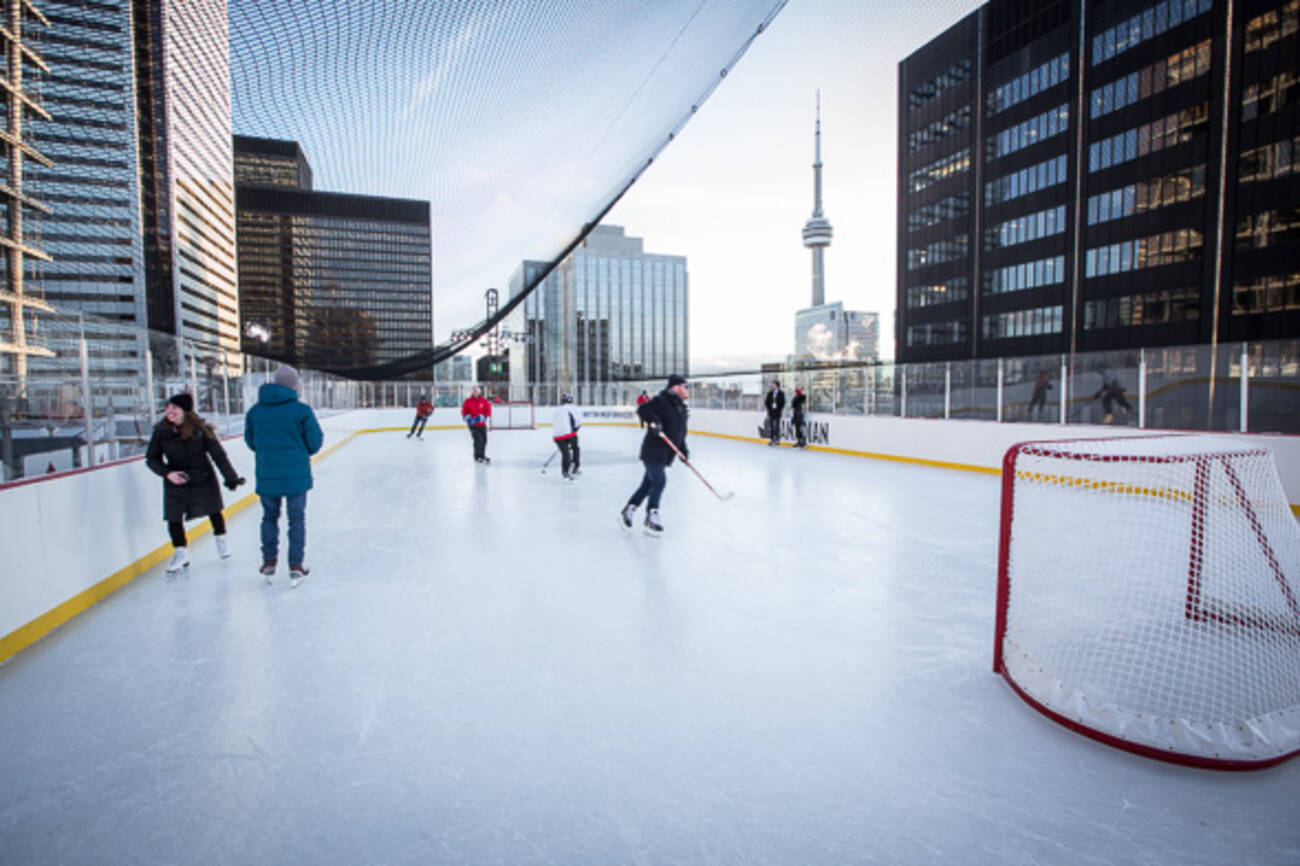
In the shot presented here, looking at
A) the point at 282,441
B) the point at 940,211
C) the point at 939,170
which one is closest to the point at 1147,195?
the point at 940,211

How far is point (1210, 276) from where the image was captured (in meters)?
33.4

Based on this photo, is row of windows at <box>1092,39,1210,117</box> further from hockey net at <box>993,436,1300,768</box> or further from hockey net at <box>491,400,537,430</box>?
hockey net at <box>993,436,1300,768</box>

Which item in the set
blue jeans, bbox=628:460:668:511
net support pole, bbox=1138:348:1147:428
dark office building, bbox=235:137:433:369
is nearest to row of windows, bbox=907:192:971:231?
dark office building, bbox=235:137:433:369

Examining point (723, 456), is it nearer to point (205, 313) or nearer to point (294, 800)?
point (294, 800)

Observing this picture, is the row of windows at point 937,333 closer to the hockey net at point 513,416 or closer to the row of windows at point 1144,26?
the row of windows at point 1144,26

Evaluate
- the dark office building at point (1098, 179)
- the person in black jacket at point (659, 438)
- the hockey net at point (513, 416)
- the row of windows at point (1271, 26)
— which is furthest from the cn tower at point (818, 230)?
the person in black jacket at point (659, 438)

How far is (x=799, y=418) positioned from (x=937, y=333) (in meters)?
41.9

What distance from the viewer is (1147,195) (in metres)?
36.3

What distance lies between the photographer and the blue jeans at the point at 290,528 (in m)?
4.22

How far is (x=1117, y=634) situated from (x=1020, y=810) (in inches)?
72.3

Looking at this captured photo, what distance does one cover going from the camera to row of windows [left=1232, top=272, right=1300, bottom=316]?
28969 mm

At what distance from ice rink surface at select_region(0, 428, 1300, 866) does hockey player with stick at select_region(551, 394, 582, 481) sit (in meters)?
4.79

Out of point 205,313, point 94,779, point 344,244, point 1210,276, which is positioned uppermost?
point 205,313

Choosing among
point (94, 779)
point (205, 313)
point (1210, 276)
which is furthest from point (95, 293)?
point (1210, 276)
